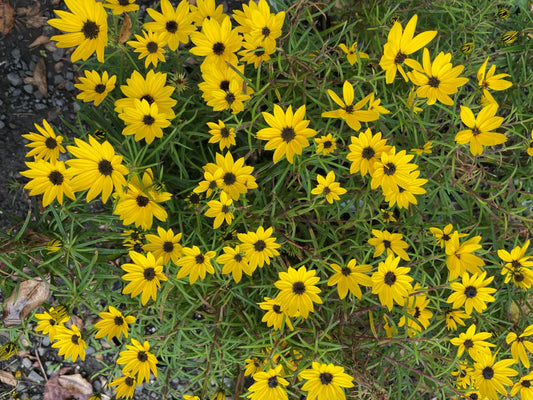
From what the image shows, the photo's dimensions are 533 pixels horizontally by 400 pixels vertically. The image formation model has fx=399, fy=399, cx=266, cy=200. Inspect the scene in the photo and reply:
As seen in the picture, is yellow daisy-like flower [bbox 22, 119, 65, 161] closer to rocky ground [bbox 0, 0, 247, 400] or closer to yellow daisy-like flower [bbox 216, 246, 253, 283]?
yellow daisy-like flower [bbox 216, 246, 253, 283]

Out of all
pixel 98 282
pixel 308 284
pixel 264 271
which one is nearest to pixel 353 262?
pixel 308 284

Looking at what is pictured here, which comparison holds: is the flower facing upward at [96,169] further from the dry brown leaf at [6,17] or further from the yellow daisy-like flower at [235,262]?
the dry brown leaf at [6,17]

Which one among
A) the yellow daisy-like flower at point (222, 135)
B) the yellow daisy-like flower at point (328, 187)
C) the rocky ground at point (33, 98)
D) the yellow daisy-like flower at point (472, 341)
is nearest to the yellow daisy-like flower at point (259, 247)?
the yellow daisy-like flower at point (328, 187)

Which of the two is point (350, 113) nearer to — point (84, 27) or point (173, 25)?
point (173, 25)

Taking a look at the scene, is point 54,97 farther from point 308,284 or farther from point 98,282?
point 308,284

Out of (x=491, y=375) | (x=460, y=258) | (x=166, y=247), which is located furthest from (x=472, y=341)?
(x=166, y=247)

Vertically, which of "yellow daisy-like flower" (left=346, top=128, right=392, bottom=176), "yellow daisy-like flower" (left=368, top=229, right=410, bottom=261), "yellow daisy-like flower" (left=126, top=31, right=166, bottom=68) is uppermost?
"yellow daisy-like flower" (left=126, top=31, right=166, bottom=68)

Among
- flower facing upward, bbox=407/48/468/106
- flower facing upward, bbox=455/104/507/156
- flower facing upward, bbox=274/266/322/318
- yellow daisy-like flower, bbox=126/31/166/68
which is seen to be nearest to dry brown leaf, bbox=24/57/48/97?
yellow daisy-like flower, bbox=126/31/166/68
